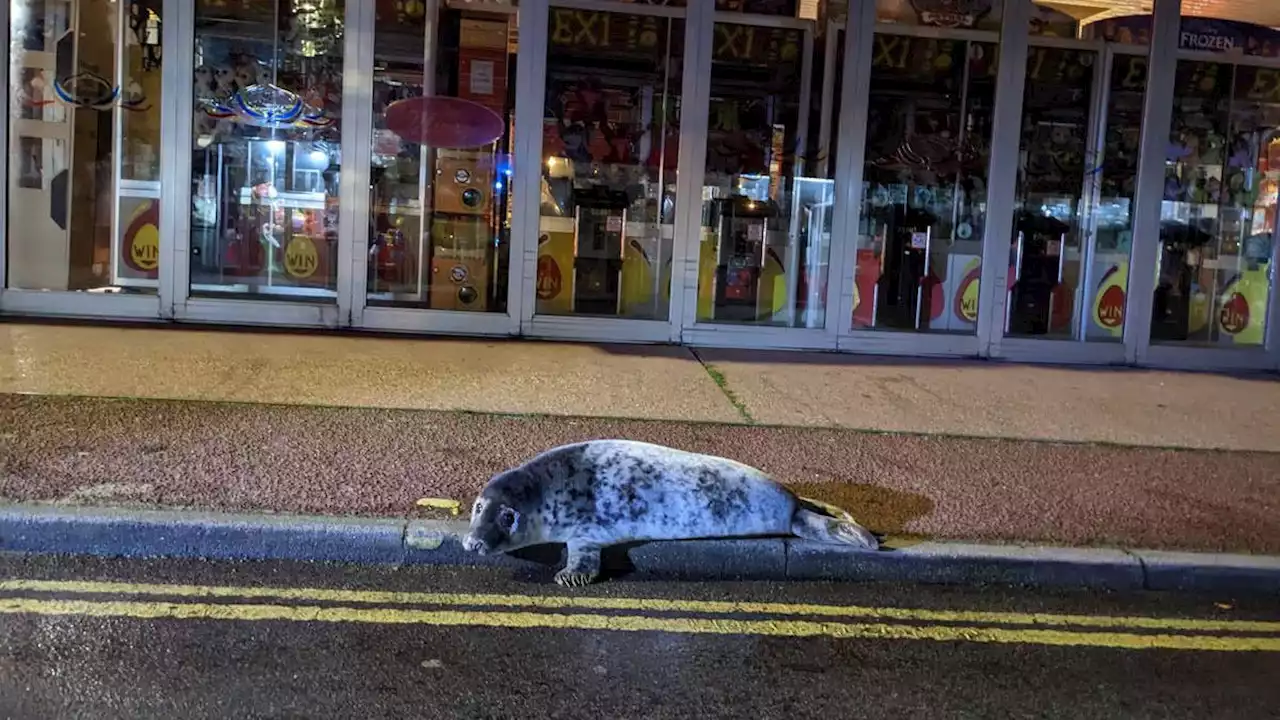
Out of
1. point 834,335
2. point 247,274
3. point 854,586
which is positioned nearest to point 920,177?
point 834,335

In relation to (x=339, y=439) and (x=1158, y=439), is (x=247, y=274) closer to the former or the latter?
(x=339, y=439)

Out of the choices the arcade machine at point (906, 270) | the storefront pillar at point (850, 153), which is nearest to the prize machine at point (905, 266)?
the arcade machine at point (906, 270)

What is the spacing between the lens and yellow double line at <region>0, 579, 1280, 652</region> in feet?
14.1

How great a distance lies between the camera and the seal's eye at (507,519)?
4793mm

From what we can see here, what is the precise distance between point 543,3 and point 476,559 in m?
6.48

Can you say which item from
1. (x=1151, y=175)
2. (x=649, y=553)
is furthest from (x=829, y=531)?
(x=1151, y=175)

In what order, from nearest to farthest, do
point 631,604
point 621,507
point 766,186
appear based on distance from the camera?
point 631,604 < point 621,507 < point 766,186

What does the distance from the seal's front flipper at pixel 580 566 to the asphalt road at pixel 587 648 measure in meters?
0.06

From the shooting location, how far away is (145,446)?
6.02 m

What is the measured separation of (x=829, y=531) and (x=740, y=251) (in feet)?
21.0

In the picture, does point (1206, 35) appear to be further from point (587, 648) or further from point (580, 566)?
point (587, 648)

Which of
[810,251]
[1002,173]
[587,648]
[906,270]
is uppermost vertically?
[1002,173]

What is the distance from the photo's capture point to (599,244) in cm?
1101

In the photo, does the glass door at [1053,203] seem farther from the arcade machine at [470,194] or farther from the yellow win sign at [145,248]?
the yellow win sign at [145,248]
